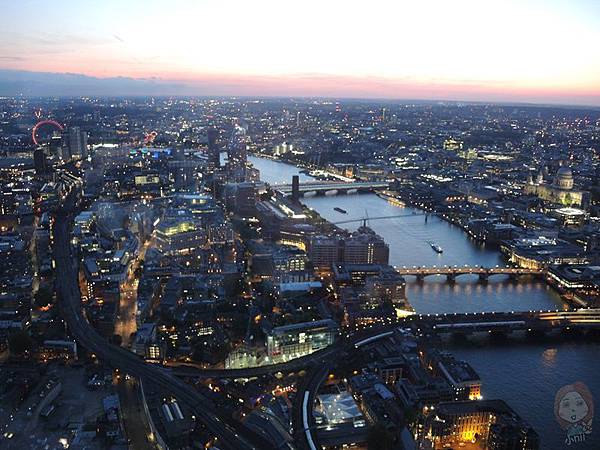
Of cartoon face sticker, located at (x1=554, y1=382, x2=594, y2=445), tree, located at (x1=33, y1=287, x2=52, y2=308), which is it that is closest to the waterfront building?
cartoon face sticker, located at (x1=554, y1=382, x2=594, y2=445)

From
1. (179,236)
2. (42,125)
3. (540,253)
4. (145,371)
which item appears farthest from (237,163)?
(145,371)

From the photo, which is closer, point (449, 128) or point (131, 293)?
point (131, 293)

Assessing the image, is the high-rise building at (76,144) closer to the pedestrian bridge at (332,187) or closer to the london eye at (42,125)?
the london eye at (42,125)

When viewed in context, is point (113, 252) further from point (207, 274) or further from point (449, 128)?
point (449, 128)

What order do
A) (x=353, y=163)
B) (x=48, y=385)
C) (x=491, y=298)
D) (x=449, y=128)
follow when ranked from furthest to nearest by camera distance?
(x=449, y=128) → (x=353, y=163) → (x=491, y=298) → (x=48, y=385)

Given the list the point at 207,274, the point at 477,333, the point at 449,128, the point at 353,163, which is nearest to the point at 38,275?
the point at 207,274

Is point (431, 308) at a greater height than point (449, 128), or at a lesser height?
lesser

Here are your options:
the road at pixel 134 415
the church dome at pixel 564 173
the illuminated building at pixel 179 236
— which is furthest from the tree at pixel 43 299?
the church dome at pixel 564 173

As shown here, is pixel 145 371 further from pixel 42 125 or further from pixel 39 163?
pixel 42 125
